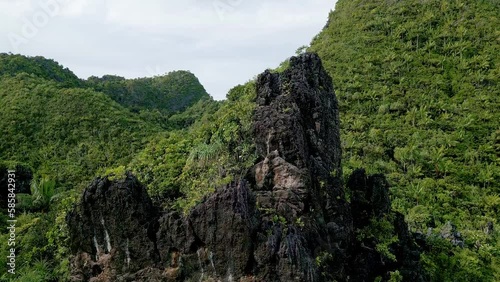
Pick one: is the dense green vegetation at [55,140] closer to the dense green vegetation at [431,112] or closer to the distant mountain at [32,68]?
the distant mountain at [32,68]

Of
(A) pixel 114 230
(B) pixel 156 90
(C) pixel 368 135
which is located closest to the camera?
(A) pixel 114 230

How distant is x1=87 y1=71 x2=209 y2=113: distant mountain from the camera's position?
6612 cm

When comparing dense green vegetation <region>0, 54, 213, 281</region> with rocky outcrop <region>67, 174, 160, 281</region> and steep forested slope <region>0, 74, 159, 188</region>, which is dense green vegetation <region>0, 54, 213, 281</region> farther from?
rocky outcrop <region>67, 174, 160, 281</region>

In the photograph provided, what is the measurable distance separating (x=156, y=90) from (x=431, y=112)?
54.2 meters

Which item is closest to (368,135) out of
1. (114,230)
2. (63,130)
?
(63,130)

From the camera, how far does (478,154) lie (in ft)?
99.1

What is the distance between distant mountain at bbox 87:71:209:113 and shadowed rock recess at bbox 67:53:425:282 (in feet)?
166

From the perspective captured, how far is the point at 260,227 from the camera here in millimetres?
11148

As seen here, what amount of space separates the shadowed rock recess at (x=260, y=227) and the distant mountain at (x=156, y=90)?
50631mm

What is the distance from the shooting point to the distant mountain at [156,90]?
66.1m

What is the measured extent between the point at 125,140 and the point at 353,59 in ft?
73.2

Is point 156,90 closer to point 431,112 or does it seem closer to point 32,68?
point 32,68

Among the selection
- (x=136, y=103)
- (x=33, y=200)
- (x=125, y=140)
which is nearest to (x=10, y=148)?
(x=125, y=140)

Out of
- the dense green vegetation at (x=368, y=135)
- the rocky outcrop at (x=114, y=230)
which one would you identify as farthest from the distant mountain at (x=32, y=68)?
the rocky outcrop at (x=114, y=230)
